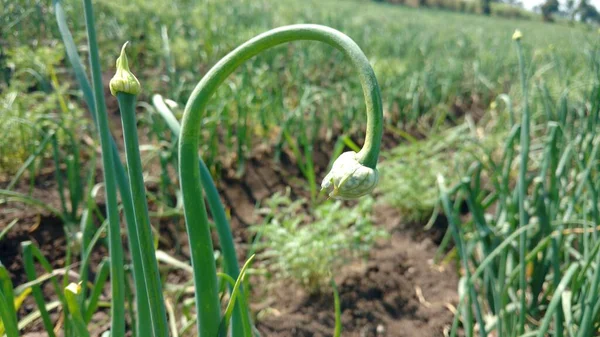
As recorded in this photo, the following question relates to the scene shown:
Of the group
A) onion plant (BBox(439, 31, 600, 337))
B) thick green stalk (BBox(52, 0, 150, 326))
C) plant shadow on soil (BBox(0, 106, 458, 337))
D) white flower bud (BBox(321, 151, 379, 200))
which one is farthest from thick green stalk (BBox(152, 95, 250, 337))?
plant shadow on soil (BBox(0, 106, 458, 337))

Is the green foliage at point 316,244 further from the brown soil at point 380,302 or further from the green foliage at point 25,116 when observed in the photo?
the green foliage at point 25,116

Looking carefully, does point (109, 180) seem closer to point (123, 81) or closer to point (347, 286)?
point (123, 81)

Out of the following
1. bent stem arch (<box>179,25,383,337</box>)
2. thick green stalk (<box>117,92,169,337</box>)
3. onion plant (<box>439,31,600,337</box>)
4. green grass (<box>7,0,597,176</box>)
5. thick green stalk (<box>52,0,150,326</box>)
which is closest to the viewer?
bent stem arch (<box>179,25,383,337</box>)

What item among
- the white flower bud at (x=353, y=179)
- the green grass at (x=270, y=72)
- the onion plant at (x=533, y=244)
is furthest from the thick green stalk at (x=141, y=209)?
the green grass at (x=270, y=72)

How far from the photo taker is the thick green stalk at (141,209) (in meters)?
0.58

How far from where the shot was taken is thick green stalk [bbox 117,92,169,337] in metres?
0.58

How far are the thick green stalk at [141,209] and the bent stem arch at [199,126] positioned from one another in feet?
0.16

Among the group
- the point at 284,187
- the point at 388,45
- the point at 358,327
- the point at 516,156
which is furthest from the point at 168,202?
the point at 388,45

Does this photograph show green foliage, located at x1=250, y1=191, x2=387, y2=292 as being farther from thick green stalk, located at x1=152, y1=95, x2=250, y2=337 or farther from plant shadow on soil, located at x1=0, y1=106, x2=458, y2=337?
thick green stalk, located at x1=152, y1=95, x2=250, y2=337

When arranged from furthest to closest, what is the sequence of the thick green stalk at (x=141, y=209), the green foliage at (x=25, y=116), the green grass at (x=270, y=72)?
1. the green grass at (x=270, y=72)
2. the green foliage at (x=25, y=116)
3. the thick green stalk at (x=141, y=209)

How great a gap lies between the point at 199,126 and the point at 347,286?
1382mm

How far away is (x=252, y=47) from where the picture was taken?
539 millimetres

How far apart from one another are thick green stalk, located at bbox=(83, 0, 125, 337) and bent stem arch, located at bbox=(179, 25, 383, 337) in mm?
195

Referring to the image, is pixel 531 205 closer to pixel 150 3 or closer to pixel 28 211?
pixel 28 211
